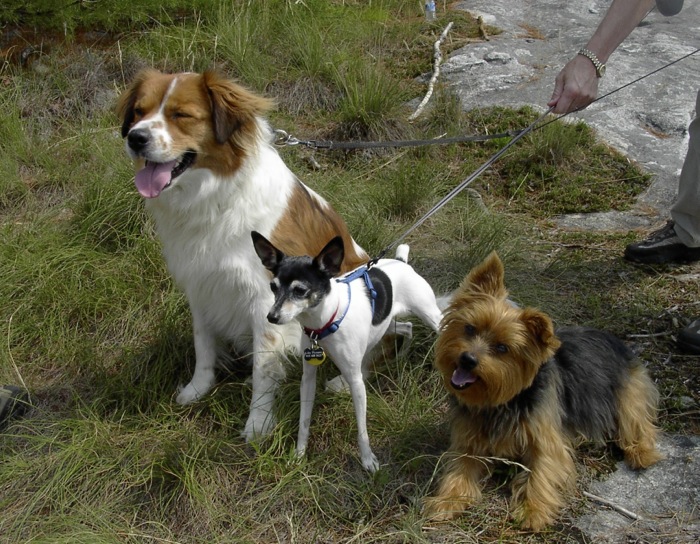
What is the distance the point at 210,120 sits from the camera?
328 cm

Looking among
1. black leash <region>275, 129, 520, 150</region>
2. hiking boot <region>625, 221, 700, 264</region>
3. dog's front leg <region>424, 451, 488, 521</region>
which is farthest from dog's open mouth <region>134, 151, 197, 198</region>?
hiking boot <region>625, 221, 700, 264</region>

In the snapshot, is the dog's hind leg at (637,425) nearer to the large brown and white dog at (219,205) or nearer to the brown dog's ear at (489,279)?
the brown dog's ear at (489,279)

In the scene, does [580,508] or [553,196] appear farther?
[553,196]

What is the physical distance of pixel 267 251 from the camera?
272 centimetres

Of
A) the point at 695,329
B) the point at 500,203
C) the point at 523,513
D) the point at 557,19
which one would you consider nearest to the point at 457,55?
the point at 557,19

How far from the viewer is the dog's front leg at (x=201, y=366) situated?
3754 mm

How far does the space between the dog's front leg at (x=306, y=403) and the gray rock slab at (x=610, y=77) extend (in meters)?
3.11

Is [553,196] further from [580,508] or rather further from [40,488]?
[40,488]

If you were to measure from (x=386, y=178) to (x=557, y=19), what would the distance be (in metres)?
4.40

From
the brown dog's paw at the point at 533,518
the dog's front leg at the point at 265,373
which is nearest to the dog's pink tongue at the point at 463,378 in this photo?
the brown dog's paw at the point at 533,518

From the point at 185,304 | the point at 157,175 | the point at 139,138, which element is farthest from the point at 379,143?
the point at 139,138

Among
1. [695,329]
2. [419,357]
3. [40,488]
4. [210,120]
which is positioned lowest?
[40,488]

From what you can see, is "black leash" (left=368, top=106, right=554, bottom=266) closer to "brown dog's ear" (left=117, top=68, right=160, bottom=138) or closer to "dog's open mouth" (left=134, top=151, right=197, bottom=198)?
"dog's open mouth" (left=134, top=151, right=197, bottom=198)

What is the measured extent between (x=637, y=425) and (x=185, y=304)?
263cm
